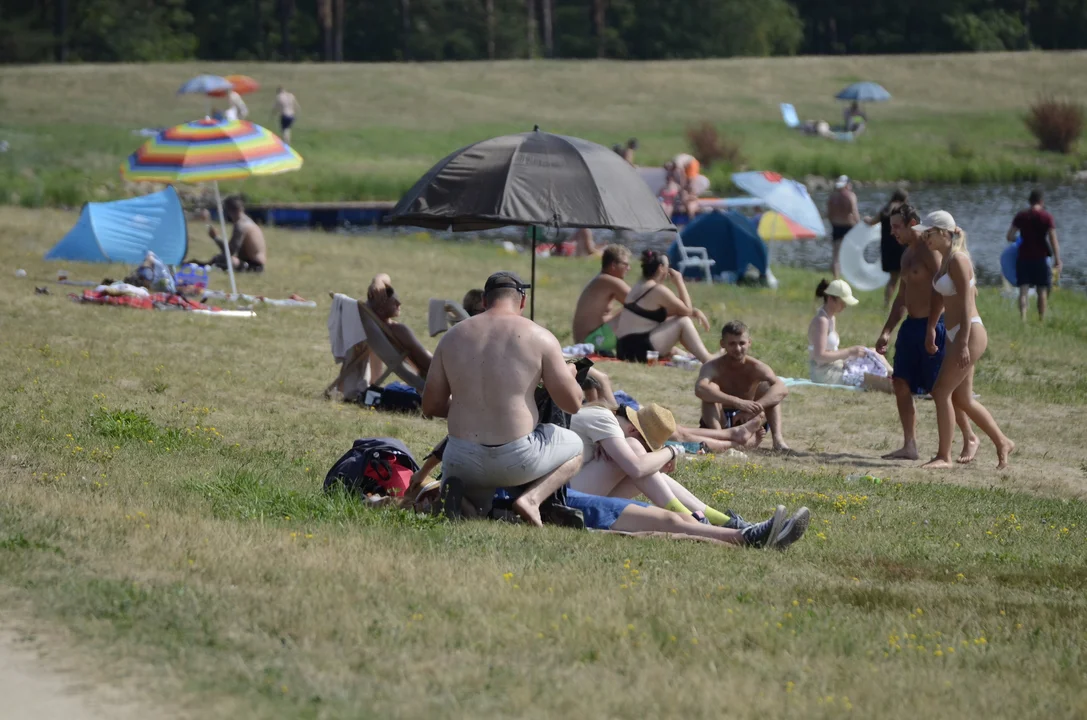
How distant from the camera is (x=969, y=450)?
1030 cm

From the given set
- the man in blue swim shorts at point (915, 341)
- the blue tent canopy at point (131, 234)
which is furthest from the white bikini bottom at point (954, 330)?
the blue tent canopy at point (131, 234)

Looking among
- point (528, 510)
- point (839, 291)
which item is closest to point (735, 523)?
point (528, 510)

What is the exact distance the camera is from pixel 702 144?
42719 mm

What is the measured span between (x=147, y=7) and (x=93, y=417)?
6105 cm

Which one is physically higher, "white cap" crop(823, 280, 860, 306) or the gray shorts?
"white cap" crop(823, 280, 860, 306)

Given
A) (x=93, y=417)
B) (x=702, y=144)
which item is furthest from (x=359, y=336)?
(x=702, y=144)

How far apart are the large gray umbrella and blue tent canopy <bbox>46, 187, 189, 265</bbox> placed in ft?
29.4

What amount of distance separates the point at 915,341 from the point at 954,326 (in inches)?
19.1

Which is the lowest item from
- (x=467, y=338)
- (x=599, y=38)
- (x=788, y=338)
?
(x=788, y=338)

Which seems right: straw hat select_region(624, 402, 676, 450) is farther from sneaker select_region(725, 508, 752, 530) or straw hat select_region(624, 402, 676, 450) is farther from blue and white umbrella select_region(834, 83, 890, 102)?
blue and white umbrella select_region(834, 83, 890, 102)

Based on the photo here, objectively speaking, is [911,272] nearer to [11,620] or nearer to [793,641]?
[793,641]

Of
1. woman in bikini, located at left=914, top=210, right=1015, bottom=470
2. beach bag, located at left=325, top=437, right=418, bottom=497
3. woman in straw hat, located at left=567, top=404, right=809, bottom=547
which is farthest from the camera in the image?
woman in bikini, located at left=914, top=210, right=1015, bottom=470

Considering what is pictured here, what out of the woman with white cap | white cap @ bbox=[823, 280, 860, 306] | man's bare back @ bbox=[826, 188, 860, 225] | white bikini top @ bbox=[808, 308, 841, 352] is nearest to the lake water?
man's bare back @ bbox=[826, 188, 860, 225]

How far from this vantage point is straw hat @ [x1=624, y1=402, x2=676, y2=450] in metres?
7.25
